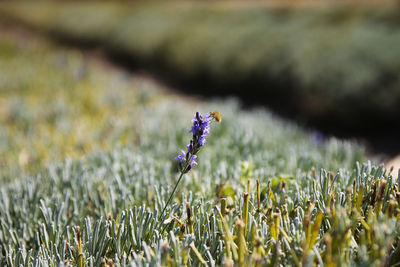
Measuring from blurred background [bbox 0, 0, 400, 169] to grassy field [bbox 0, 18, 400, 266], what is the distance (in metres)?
1.16

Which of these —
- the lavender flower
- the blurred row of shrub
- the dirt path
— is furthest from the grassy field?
the dirt path

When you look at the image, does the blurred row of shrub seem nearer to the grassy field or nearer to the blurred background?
the blurred background

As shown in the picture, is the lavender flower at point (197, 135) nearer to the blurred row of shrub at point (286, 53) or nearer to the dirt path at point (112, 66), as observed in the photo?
the blurred row of shrub at point (286, 53)

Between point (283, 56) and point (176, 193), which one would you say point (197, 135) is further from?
point (283, 56)

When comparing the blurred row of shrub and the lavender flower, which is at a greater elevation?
the blurred row of shrub

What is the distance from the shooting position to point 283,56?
22.0 ft

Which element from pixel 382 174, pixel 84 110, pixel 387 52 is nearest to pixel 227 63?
pixel 387 52

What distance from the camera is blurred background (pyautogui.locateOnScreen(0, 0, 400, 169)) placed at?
522 cm

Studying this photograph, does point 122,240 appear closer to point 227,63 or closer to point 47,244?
point 47,244

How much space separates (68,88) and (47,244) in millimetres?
4430

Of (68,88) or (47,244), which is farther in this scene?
(68,88)

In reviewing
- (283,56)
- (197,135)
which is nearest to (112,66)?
(283,56)

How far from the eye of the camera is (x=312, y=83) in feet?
19.0

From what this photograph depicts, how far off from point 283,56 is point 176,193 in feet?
16.8
